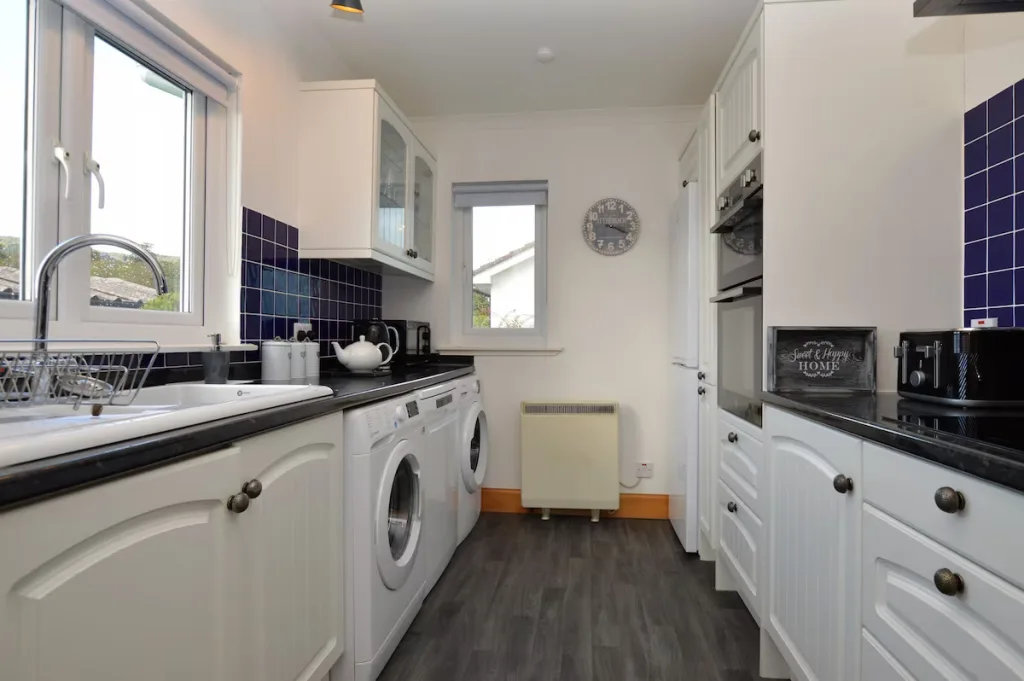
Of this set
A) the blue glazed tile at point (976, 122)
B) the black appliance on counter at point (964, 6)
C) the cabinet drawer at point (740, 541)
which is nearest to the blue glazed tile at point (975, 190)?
the blue glazed tile at point (976, 122)

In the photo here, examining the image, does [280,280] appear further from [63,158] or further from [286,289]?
[63,158]

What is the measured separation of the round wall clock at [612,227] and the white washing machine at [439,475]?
4.36 ft

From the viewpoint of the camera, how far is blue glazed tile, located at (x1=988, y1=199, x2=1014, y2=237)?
1419 mm

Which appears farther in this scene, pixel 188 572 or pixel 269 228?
pixel 269 228

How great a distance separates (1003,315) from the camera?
144 centimetres

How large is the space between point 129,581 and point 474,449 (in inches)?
88.8

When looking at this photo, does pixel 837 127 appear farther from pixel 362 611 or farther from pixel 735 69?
pixel 362 611

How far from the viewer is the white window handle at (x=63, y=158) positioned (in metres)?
1.32

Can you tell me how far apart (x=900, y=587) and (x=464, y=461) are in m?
1.88

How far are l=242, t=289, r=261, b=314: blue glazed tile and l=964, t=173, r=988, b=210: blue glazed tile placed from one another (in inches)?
92.6

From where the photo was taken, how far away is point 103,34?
146 centimetres

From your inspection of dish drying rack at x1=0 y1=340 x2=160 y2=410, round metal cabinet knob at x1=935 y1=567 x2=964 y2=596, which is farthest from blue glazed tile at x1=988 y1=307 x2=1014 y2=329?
dish drying rack at x1=0 y1=340 x2=160 y2=410

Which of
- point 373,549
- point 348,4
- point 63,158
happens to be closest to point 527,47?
point 348,4

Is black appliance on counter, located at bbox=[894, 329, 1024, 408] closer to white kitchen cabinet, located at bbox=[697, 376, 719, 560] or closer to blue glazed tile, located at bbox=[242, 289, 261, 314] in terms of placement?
white kitchen cabinet, located at bbox=[697, 376, 719, 560]
